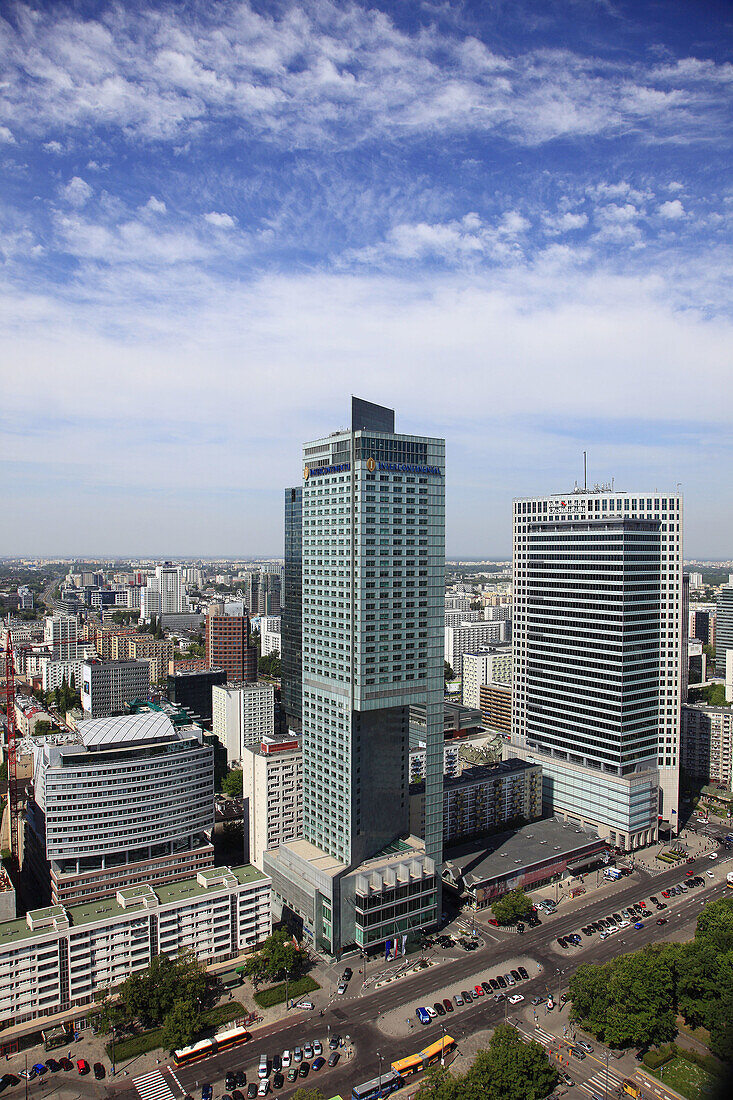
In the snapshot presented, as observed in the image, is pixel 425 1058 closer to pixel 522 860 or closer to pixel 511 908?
pixel 511 908

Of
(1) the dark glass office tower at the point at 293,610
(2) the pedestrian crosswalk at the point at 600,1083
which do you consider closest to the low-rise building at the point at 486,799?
(2) the pedestrian crosswalk at the point at 600,1083

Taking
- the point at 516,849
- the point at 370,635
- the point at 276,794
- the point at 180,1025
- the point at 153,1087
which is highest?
the point at 370,635

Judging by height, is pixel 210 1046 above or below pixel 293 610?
below

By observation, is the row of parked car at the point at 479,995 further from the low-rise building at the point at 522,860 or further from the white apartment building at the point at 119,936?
the white apartment building at the point at 119,936

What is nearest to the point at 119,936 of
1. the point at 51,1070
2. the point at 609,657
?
the point at 51,1070

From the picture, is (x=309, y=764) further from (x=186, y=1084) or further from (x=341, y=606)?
(x=186, y=1084)

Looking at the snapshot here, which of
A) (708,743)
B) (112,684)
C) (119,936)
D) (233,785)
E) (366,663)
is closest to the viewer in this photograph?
(119,936)
